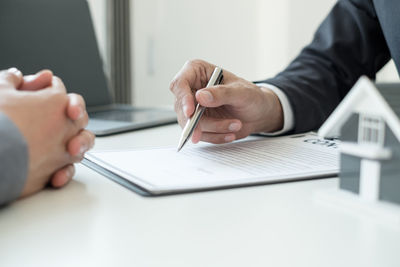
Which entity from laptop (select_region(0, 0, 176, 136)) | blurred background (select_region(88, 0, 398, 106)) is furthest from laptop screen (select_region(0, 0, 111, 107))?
blurred background (select_region(88, 0, 398, 106))

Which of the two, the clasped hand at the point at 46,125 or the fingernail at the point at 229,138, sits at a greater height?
the clasped hand at the point at 46,125

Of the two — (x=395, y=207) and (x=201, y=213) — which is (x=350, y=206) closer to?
(x=395, y=207)

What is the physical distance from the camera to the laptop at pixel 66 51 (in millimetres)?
1146

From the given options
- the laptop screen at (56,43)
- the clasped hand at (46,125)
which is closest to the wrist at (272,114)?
the clasped hand at (46,125)

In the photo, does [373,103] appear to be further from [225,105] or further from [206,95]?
[225,105]

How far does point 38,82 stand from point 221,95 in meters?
0.28

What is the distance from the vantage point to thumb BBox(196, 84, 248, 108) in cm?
68

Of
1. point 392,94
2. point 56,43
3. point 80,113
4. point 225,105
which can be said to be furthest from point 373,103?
point 56,43

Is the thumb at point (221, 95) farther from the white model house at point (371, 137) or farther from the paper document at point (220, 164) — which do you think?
the white model house at point (371, 137)

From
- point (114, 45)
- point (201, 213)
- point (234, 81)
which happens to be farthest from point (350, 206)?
point (114, 45)

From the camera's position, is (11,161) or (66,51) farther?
(66,51)

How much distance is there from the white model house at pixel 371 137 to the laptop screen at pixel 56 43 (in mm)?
989

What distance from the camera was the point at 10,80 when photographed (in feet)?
1.76

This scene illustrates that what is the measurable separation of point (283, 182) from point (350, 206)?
11 centimetres
